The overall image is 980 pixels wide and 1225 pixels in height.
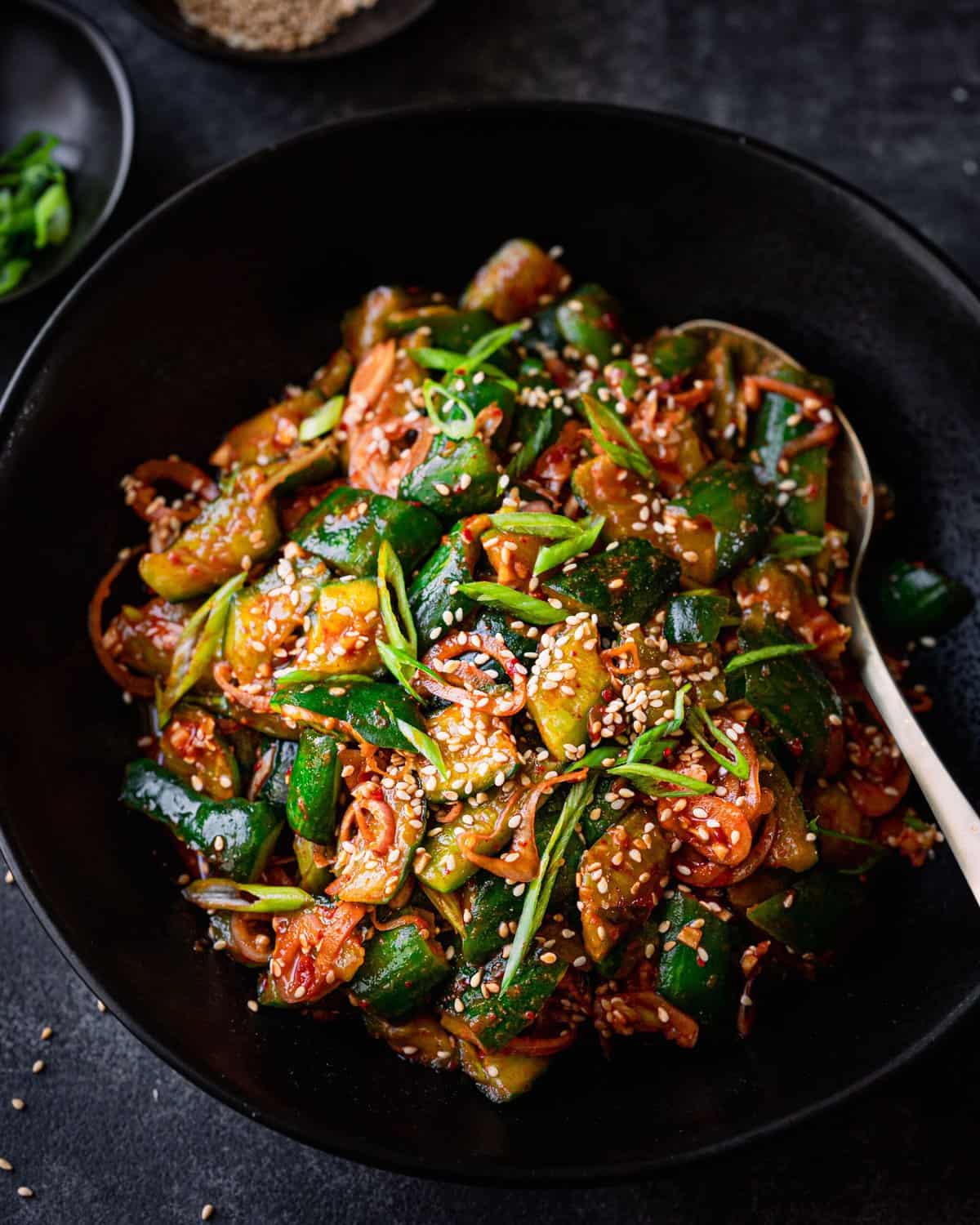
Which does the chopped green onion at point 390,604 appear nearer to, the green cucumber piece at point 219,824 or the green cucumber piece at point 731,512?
the green cucumber piece at point 219,824

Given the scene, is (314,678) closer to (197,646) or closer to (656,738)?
(197,646)

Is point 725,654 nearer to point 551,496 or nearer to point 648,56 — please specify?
point 551,496

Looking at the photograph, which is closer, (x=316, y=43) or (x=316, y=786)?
(x=316, y=786)

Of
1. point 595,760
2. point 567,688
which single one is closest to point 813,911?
point 595,760

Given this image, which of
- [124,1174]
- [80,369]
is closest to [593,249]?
[80,369]

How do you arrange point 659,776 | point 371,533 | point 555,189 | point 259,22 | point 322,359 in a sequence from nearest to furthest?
point 659,776 → point 371,533 → point 555,189 → point 322,359 → point 259,22

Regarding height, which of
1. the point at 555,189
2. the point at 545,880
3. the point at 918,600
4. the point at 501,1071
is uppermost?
the point at 555,189

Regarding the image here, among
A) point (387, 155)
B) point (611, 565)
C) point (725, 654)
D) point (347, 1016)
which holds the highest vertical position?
point (387, 155)
